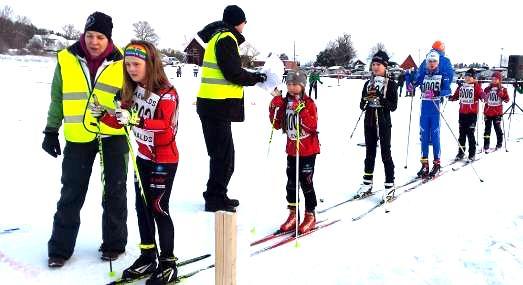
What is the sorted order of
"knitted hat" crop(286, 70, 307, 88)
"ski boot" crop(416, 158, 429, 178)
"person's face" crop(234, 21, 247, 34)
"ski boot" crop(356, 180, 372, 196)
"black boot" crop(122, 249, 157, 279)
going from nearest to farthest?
"black boot" crop(122, 249, 157, 279), "knitted hat" crop(286, 70, 307, 88), "person's face" crop(234, 21, 247, 34), "ski boot" crop(356, 180, 372, 196), "ski boot" crop(416, 158, 429, 178)

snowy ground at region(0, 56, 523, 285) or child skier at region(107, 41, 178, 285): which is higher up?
child skier at region(107, 41, 178, 285)

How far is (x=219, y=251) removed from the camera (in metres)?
2.80

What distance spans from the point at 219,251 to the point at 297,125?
7.09 feet

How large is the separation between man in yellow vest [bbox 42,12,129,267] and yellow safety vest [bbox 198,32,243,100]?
4.24 feet

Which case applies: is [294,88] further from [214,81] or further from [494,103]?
[494,103]

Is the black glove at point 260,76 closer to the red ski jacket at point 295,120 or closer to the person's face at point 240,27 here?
the red ski jacket at point 295,120

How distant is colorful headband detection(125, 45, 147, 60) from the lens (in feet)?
10.9

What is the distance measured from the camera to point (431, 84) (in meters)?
7.53

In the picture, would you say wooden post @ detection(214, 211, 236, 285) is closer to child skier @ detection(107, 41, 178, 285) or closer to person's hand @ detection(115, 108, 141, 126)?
child skier @ detection(107, 41, 178, 285)

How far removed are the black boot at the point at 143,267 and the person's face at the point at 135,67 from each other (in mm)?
1422

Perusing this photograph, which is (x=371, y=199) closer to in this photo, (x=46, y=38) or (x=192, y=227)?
(x=192, y=227)

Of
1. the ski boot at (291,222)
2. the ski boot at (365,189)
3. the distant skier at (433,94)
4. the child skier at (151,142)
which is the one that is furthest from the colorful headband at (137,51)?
the distant skier at (433,94)

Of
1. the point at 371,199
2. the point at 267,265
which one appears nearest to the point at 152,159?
the point at 267,265

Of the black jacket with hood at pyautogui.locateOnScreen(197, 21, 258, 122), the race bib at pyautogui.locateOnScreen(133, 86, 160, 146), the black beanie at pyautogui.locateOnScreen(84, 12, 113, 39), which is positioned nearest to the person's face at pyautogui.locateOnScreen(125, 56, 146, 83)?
the race bib at pyautogui.locateOnScreen(133, 86, 160, 146)
